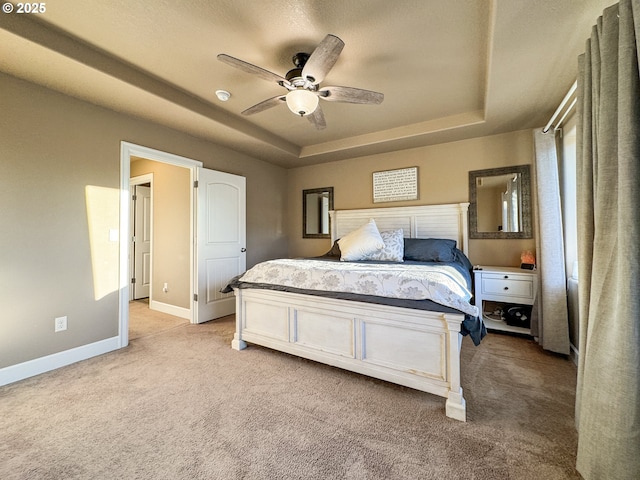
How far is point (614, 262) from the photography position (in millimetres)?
1165

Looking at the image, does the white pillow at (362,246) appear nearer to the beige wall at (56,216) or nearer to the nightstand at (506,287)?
the nightstand at (506,287)

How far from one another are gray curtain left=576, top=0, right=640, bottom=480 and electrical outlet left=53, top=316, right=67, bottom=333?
146 inches

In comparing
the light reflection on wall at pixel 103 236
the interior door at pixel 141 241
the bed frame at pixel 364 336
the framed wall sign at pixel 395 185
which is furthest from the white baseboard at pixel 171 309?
the framed wall sign at pixel 395 185

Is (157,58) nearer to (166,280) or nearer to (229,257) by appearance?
(229,257)

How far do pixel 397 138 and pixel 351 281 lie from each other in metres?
2.43

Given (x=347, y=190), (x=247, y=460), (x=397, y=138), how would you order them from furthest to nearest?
(x=347, y=190), (x=397, y=138), (x=247, y=460)

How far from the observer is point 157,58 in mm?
2217

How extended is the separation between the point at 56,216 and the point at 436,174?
4.35 m

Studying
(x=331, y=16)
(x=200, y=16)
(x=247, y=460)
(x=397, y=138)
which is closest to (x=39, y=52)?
(x=200, y=16)

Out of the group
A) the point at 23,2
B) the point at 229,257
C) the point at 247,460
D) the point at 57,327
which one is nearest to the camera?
the point at 247,460

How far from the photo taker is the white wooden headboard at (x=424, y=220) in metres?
3.68

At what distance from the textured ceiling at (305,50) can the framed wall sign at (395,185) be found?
102 centimetres

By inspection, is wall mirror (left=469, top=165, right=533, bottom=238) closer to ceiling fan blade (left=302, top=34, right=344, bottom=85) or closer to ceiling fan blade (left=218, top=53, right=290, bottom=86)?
ceiling fan blade (left=302, top=34, right=344, bottom=85)

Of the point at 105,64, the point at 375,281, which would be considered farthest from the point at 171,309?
the point at 375,281
